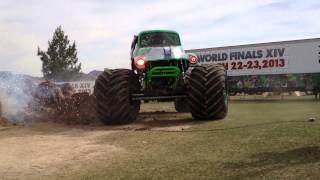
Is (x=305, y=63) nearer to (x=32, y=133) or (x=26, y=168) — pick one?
(x=32, y=133)

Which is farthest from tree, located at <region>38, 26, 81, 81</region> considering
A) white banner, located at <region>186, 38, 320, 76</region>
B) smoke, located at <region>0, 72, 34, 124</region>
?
smoke, located at <region>0, 72, 34, 124</region>

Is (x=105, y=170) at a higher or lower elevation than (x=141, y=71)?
lower

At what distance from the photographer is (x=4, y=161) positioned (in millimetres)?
10281

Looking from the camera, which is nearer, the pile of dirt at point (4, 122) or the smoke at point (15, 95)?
the pile of dirt at point (4, 122)

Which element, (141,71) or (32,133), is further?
(141,71)

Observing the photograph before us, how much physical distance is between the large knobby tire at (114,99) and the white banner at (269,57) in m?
20.7

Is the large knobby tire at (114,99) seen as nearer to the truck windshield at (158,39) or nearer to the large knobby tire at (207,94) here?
the truck windshield at (158,39)

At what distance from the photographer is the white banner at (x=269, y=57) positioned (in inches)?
1367

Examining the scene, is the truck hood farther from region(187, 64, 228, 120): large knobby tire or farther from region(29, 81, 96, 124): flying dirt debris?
region(29, 81, 96, 124): flying dirt debris

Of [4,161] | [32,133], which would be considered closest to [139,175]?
[4,161]

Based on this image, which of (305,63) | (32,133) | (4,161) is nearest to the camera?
(4,161)

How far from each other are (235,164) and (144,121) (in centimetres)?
861

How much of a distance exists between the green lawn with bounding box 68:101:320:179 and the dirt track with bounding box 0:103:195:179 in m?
0.45

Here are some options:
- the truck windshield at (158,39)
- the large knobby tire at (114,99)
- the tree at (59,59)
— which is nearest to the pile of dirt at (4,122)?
the large knobby tire at (114,99)
